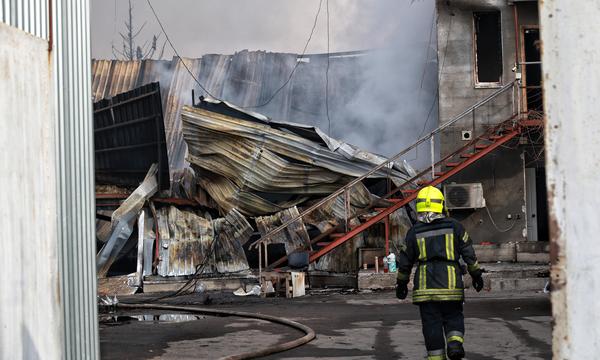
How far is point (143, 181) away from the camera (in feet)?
76.3

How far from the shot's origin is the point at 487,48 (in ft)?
76.0

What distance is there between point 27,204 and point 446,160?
1616cm

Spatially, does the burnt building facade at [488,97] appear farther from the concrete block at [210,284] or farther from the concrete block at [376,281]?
the concrete block at [210,284]

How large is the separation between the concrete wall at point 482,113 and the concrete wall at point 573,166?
16.9 m

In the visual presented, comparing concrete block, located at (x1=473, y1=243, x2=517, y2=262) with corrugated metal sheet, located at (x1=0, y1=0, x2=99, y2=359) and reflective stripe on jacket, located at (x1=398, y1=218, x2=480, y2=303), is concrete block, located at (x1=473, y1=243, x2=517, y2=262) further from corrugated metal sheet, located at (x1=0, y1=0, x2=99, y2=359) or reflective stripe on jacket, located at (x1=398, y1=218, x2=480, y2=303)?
corrugated metal sheet, located at (x1=0, y1=0, x2=99, y2=359)

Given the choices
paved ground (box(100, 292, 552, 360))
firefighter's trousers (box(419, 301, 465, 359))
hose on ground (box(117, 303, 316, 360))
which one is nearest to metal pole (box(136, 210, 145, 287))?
hose on ground (box(117, 303, 316, 360))

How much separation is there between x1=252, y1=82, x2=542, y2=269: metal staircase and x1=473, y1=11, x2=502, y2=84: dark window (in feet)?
1.93

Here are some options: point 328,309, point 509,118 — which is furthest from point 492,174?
point 328,309

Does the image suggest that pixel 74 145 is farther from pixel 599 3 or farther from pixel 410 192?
pixel 410 192

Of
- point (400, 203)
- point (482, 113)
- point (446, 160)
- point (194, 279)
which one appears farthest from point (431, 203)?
point (482, 113)

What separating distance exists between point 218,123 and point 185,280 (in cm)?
379

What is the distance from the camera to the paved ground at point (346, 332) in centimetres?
1127

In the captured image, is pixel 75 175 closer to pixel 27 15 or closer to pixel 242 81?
pixel 27 15

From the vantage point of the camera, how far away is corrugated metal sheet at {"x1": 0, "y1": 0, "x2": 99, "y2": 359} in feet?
26.0
